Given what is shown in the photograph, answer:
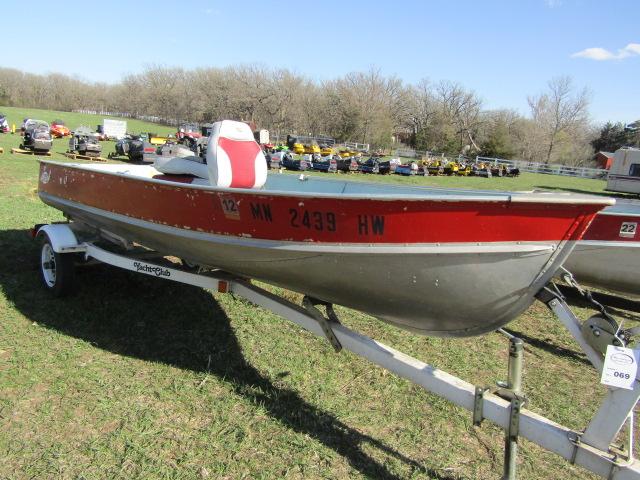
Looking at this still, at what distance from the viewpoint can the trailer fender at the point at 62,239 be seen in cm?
432

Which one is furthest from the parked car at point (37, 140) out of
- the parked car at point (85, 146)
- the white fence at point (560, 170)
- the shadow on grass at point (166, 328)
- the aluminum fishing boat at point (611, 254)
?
the white fence at point (560, 170)

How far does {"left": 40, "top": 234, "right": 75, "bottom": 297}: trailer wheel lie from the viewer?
4.39 m

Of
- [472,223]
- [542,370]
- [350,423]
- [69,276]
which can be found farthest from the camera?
[69,276]

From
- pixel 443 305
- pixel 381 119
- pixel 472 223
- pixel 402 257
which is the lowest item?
pixel 443 305

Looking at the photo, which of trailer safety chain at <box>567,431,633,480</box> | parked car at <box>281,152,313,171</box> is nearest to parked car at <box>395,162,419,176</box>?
parked car at <box>281,152,313,171</box>

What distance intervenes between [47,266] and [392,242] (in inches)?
147

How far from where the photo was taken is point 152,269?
3.80 m

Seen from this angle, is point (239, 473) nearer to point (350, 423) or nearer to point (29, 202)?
point (350, 423)

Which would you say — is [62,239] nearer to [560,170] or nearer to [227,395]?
[227,395]

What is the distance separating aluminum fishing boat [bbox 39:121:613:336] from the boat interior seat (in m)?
0.64

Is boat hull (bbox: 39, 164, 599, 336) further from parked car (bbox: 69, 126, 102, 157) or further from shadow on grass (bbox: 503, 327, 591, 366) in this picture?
parked car (bbox: 69, 126, 102, 157)

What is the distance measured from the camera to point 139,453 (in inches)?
103

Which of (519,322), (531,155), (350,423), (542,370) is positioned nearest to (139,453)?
(350,423)

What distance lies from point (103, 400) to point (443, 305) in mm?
2185
